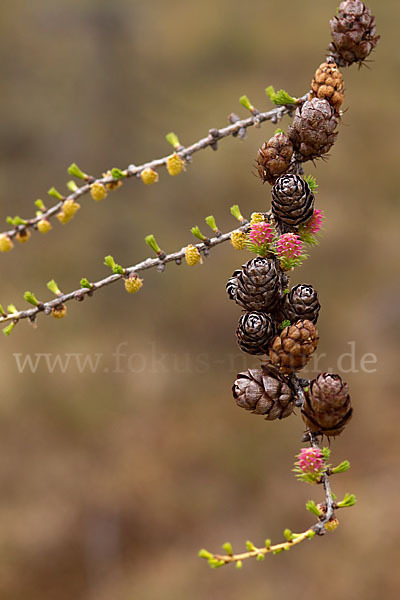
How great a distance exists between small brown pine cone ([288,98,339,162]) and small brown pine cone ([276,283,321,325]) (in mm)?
206

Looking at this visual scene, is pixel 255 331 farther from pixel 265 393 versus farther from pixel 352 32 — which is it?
pixel 352 32

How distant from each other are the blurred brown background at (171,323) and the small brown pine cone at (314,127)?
239cm

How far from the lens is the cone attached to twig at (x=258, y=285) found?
79 centimetres

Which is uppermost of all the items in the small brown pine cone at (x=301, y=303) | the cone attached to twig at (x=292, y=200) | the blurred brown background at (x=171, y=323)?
the blurred brown background at (x=171, y=323)

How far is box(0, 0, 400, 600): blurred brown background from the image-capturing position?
3289 mm

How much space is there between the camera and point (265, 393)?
2.57ft

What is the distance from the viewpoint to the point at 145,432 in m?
3.91

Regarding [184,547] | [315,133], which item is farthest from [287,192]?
[184,547]

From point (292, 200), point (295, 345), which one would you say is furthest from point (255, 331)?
point (292, 200)

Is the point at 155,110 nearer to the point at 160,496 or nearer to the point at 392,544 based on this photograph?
the point at 160,496

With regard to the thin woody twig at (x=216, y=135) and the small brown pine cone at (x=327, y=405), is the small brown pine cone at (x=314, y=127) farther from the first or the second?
the small brown pine cone at (x=327, y=405)

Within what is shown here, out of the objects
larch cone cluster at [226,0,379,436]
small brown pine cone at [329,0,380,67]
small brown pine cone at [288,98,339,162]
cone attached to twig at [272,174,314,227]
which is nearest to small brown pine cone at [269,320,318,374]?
larch cone cluster at [226,0,379,436]

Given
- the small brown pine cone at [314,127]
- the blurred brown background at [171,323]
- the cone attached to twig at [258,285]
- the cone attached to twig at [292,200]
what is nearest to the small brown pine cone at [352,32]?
the small brown pine cone at [314,127]

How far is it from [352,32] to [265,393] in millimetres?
550
